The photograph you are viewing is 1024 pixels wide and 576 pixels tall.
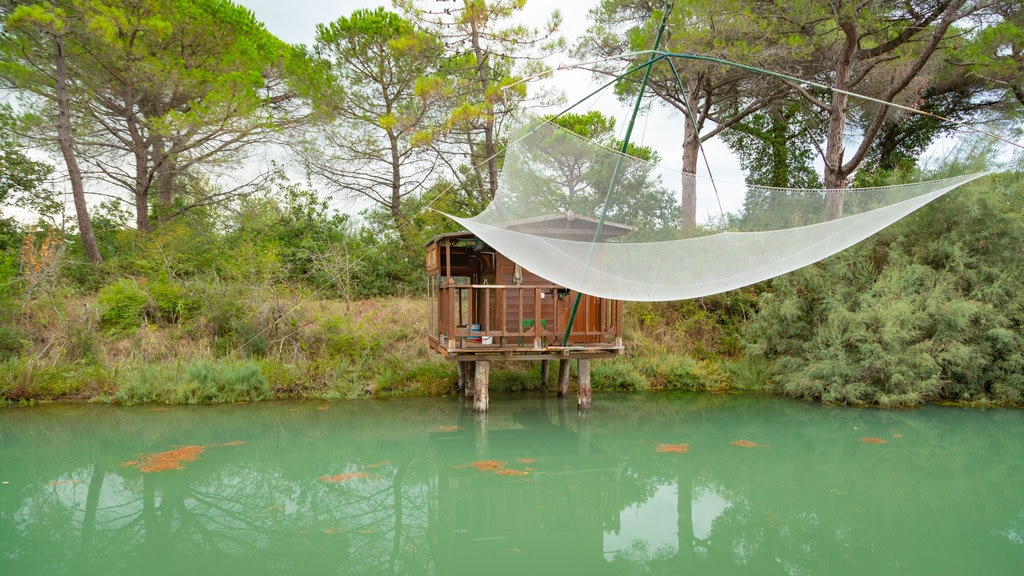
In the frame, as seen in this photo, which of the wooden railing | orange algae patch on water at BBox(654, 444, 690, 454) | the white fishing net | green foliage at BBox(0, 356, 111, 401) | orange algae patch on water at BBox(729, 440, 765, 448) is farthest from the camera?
green foliage at BBox(0, 356, 111, 401)

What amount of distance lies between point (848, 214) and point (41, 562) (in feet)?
17.0

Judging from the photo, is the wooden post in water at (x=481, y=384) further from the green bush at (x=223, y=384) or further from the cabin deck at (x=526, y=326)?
the green bush at (x=223, y=384)

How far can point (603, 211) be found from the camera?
184 inches

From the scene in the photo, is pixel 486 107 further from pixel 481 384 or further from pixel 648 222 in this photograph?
pixel 648 222

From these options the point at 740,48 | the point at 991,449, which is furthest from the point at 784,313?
the point at 740,48

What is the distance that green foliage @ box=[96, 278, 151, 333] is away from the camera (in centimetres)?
859

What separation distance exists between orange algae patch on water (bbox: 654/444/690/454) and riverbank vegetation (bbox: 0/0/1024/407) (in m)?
2.37

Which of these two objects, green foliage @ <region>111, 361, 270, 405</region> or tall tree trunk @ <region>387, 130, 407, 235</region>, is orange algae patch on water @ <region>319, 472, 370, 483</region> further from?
tall tree trunk @ <region>387, 130, 407, 235</region>

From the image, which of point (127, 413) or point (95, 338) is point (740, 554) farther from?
point (95, 338)

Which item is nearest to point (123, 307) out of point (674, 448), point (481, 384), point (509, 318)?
point (481, 384)

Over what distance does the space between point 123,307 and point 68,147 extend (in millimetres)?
3634

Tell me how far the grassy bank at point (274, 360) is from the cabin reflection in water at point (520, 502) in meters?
2.21

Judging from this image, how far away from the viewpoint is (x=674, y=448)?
615cm

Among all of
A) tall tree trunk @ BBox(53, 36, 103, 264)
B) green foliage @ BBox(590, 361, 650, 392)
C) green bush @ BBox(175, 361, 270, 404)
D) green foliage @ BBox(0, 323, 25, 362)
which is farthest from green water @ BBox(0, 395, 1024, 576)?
tall tree trunk @ BBox(53, 36, 103, 264)
